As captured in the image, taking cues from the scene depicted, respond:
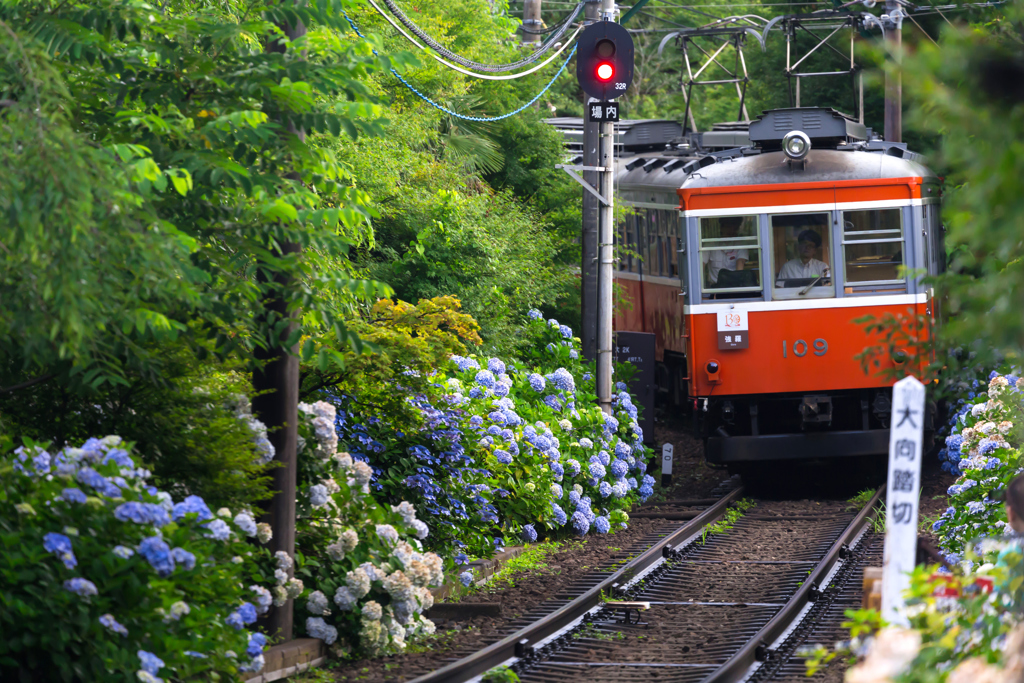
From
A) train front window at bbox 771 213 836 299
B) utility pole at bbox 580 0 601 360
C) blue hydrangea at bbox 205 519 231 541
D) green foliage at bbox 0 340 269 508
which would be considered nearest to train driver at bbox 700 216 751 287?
train front window at bbox 771 213 836 299

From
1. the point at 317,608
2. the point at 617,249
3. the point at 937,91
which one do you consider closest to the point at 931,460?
the point at 617,249

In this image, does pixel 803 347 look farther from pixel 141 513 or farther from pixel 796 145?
pixel 141 513

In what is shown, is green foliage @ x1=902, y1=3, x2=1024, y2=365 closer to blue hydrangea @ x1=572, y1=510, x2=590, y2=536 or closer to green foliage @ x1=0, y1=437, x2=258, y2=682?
green foliage @ x1=0, y1=437, x2=258, y2=682

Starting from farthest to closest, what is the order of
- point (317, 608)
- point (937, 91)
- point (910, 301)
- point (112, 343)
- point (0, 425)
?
point (910, 301), point (317, 608), point (0, 425), point (112, 343), point (937, 91)

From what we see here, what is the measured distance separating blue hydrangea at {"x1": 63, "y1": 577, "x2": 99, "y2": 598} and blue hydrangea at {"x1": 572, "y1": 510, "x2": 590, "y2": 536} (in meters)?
6.79

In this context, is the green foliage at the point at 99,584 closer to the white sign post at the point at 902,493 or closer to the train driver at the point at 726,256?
the white sign post at the point at 902,493

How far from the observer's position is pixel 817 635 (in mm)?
8172

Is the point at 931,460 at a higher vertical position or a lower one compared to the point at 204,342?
lower

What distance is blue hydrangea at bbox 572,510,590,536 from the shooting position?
1156 centimetres

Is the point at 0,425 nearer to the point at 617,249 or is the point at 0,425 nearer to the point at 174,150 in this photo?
the point at 174,150

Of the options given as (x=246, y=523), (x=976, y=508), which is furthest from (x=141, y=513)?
(x=976, y=508)

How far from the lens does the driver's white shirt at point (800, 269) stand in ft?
42.9

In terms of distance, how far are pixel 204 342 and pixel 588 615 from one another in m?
3.65

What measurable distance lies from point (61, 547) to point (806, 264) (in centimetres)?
942
